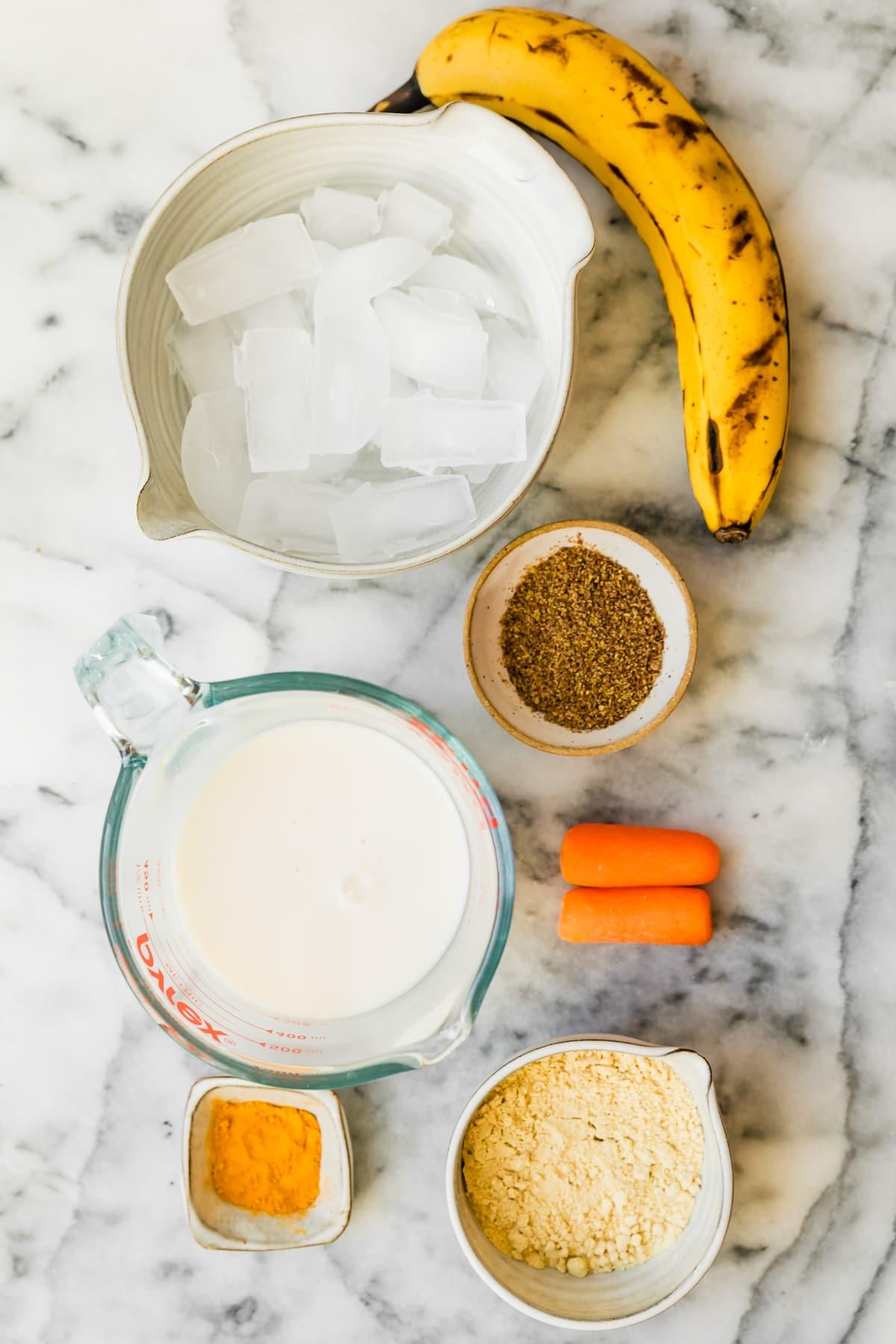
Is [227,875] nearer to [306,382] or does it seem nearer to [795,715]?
[306,382]

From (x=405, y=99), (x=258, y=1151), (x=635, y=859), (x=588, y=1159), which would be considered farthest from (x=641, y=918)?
(x=405, y=99)

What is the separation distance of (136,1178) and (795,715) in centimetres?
91

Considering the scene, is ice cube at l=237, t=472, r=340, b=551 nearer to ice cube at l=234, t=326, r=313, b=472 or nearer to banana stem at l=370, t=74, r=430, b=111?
ice cube at l=234, t=326, r=313, b=472

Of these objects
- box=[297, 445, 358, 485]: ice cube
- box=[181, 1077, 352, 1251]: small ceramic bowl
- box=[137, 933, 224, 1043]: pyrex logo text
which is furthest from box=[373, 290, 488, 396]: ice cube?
box=[181, 1077, 352, 1251]: small ceramic bowl

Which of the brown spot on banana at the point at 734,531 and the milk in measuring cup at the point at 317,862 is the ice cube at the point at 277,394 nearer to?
the milk in measuring cup at the point at 317,862

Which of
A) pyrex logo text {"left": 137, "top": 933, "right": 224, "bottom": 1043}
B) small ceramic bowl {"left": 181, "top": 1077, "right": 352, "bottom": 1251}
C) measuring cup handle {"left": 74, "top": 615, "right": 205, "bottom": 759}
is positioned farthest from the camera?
small ceramic bowl {"left": 181, "top": 1077, "right": 352, "bottom": 1251}

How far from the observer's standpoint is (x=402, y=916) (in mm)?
1011

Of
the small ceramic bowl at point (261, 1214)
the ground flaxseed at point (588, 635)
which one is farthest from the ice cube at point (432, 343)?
the small ceramic bowl at point (261, 1214)

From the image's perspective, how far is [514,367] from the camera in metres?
1.01

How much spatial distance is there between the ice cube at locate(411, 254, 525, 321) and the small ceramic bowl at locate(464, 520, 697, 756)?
0.22 metres

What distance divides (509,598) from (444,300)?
310 millimetres

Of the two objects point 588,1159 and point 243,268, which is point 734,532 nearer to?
point 243,268

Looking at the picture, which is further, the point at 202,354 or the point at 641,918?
the point at 641,918

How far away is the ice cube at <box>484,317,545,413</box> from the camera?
1.01 m
